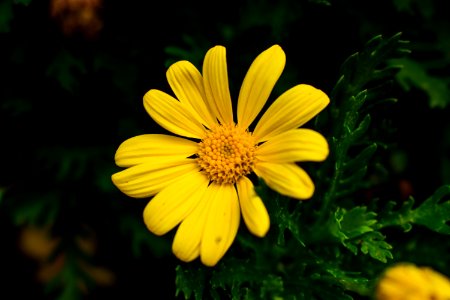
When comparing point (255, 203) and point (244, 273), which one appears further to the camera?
point (244, 273)

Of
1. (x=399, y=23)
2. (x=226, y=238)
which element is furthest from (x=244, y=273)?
(x=399, y=23)

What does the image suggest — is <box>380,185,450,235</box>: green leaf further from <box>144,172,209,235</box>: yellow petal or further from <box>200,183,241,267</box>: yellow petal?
<box>144,172,209,235</box>: yellow petal

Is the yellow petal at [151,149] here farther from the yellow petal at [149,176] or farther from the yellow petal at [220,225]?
the yellow petal at [220,225]

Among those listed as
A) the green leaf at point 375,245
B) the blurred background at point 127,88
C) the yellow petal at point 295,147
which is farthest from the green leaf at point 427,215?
the yellow petal at point 295,147

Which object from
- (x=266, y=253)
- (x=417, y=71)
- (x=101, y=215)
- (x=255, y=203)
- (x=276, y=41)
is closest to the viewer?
(x=255, y=203)

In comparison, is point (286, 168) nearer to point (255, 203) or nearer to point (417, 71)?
point (255, 203)

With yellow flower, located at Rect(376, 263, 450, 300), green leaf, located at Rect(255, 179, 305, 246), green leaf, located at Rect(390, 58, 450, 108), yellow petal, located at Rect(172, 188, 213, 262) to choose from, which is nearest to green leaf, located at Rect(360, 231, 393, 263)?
green leaf, located at Rect(255, 179, 305, 246)
